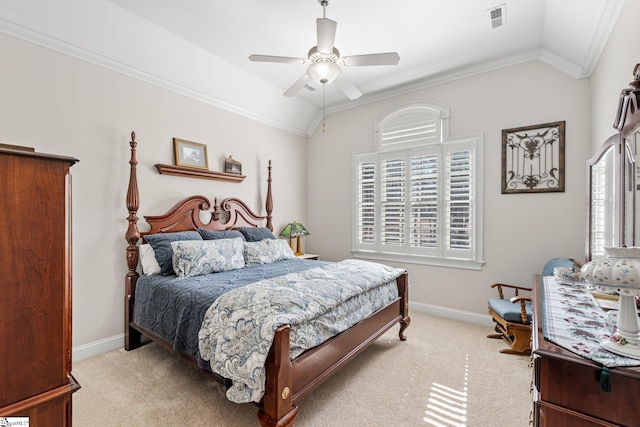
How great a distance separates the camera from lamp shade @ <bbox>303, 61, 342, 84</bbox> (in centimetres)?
229

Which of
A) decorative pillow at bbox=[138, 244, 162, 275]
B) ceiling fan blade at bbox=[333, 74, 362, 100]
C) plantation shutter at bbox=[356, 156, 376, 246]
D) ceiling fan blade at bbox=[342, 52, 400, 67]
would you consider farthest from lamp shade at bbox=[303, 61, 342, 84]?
decorative pillow at bbox=[138, 244, 162, 275]

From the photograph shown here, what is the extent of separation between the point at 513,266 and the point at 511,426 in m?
1.93

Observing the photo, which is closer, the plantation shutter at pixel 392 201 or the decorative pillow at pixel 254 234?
the decorative pillow at pixel 254 234

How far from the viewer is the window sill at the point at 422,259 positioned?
3.59m

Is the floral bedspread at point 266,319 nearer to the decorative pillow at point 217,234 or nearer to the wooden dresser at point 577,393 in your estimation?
the wooden dresser at point 577,393

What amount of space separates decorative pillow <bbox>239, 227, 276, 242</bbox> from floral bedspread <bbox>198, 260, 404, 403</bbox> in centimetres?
149

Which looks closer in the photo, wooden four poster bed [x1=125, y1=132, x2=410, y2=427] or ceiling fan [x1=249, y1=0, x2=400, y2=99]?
wooden four poster bed [x1=125, y1=132, x2=410, y2=427]

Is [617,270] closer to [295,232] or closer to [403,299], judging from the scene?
[403,299]

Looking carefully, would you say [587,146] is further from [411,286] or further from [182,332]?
[182,332]

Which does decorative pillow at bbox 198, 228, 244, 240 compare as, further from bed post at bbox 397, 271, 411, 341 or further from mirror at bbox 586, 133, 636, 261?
mirror at bbox 586, 133, 636, 261

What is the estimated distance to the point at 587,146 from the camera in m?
2.95

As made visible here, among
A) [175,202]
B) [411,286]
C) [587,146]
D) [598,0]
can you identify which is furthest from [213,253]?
[587,146]

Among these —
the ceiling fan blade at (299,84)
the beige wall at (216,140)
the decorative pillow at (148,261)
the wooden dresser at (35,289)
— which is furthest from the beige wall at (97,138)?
the wooden dresser at (35,289)

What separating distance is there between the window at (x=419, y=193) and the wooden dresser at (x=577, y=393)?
2.69 meters
